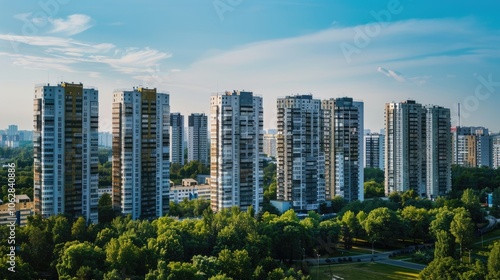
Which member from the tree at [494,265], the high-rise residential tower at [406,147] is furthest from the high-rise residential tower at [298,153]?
the tree at [494,265]

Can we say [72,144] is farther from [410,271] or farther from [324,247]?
[410,271]

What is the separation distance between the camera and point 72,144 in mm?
20672

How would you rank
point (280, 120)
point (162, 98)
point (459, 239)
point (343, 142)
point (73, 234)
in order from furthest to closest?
point (343, 142)
point (280, 120)
point (162, 98)
point (459, 239)
point (73, 234)

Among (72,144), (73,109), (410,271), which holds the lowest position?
(410,271)

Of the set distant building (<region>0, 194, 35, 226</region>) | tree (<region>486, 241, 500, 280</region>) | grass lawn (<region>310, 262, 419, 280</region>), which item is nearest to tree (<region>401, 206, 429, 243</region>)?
grass lawn (<region>310, 262, 419, 280</region>)

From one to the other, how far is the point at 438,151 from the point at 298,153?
37.5 ft

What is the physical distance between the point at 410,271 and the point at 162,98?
1254 cm

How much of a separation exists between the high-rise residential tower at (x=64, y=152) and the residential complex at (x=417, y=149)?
19284mm

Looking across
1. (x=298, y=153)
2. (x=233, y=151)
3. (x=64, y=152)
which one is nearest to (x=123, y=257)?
(x=64, y=152)

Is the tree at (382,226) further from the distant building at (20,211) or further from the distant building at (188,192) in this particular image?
the distant building at (20,211)

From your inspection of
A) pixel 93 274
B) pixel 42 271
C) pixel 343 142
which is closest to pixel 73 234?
pixel 42 271

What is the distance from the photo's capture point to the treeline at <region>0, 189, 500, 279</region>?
1451 centimetres

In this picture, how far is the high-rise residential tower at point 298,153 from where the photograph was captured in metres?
26.9

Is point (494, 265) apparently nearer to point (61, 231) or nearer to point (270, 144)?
point (61, 231)
